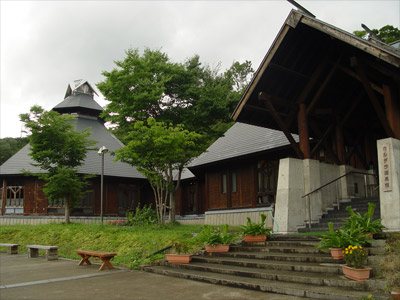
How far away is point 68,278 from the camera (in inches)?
343

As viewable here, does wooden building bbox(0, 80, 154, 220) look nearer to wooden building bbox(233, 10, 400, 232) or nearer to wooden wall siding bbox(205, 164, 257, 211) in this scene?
wooden wall siding bbox(205, 164, 257, 211)

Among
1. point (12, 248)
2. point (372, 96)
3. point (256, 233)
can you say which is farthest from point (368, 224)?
point (12, 248)

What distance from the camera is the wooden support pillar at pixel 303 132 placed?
11.8m

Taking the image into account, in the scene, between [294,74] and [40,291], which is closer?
[40,291]

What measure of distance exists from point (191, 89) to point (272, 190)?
25.3 feet

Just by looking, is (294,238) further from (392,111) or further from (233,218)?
(233,218)

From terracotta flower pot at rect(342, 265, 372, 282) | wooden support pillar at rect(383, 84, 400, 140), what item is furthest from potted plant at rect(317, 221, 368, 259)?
wooden support pillar at rect(383, 84, 400, 140)

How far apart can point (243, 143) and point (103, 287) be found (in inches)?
517

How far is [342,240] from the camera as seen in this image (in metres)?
7.27

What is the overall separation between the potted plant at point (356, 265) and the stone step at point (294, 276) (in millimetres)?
118

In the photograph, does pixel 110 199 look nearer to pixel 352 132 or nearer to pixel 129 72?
pixel 129 72

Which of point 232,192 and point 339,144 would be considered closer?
point 339,144

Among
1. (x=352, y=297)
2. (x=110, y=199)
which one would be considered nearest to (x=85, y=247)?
(x=352, y=297)

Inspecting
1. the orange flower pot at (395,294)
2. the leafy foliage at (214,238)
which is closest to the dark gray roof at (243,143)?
the leafy foliage at (214,238)
